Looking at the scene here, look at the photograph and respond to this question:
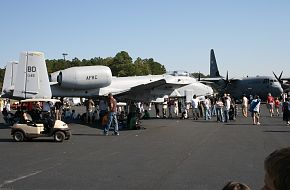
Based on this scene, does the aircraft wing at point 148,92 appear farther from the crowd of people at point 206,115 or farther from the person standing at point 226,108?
the person standing at point 226,108

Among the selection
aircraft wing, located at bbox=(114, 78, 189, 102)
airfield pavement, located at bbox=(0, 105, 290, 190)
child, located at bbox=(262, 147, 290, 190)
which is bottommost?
airfield pavement, located at bbox=(0, 105, 290, 190)

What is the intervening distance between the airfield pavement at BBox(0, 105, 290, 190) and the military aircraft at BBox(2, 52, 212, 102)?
5.87 m

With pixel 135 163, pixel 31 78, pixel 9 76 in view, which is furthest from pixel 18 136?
pixel 9 76

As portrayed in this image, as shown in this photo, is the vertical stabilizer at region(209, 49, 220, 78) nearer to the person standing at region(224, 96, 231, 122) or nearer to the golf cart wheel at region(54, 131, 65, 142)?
the person standing at region(224, 96, 231, 122)

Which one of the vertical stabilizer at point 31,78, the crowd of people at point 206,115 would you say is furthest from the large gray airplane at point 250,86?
the vertical stabilizer at point 31,78

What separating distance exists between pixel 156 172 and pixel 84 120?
64.7 ft

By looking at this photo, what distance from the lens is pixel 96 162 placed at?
10195mm

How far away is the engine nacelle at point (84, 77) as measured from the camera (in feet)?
79.5

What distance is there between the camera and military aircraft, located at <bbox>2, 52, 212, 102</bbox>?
67.6 feet

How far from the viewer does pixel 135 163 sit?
9.98 metres

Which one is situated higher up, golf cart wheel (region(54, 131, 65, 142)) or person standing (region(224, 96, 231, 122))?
person standing (region(224, 96, 231, 122))

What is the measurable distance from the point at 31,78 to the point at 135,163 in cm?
1217

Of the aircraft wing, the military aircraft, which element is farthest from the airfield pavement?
the aircraft wing

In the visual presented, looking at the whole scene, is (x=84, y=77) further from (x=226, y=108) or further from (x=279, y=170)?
(x=279, y=170)
